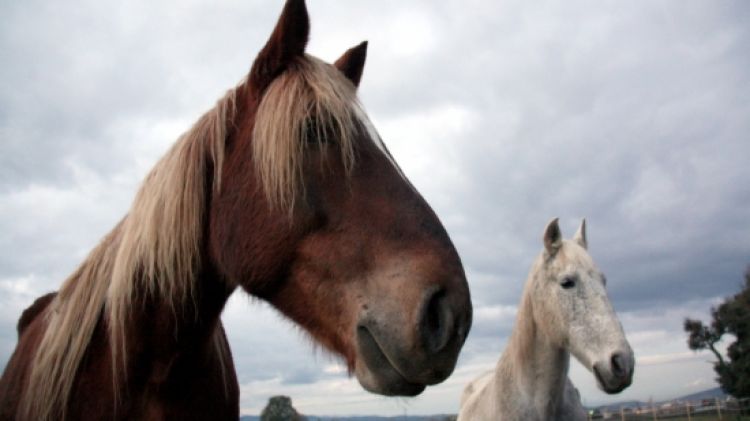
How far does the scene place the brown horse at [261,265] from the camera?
5.16 ft

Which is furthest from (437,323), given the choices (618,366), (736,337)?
(736,337)

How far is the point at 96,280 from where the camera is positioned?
2.49 m

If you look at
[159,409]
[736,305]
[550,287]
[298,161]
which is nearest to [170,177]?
A: [298,161]

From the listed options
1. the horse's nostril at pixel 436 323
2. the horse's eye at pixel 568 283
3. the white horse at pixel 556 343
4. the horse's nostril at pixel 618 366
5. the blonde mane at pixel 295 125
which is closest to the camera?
the horse's nostril at pixel 436 323

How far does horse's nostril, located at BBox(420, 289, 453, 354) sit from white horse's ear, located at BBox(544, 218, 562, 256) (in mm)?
4417

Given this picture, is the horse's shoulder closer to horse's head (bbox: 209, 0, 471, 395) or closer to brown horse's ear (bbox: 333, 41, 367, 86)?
horse's head (bbox: 209, 0, 471, 395)

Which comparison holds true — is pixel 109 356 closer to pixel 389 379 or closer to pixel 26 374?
pixel 26 374

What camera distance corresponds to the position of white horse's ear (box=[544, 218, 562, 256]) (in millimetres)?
5586

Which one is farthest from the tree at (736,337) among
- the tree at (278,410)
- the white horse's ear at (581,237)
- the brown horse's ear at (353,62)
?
the brown horse's ear at (353,62)

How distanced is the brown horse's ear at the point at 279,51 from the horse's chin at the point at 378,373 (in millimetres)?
1241

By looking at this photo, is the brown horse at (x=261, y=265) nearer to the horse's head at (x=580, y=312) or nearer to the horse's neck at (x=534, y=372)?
the horse's neck at (x=534, y=372)

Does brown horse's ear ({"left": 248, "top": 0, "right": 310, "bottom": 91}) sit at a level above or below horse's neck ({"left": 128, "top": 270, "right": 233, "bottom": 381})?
above

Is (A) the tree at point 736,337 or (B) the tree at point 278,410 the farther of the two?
(A) the tree at point 736,337

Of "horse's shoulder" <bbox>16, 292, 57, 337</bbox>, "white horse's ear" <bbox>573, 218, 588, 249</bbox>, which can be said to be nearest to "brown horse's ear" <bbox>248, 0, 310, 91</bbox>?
"horse's shoulder" <bbox>16, 292, 57, 337</bbox>
